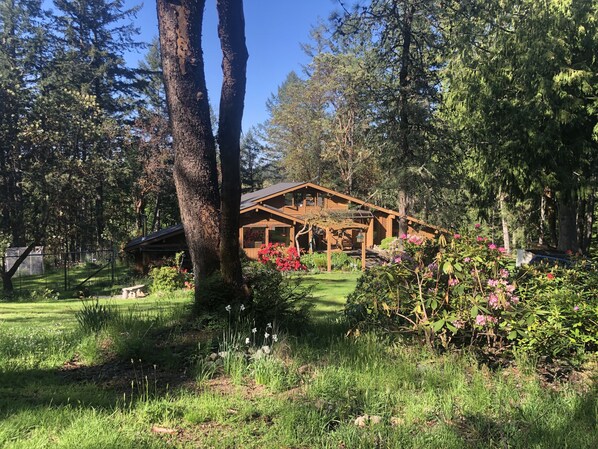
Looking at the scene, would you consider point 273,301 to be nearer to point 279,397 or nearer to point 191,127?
point 279,397

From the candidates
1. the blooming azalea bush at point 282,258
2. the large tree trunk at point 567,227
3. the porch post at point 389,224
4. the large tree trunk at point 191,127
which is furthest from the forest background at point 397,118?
the porch post at point 389,224

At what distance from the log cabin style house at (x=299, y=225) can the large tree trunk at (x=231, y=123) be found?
1814cm

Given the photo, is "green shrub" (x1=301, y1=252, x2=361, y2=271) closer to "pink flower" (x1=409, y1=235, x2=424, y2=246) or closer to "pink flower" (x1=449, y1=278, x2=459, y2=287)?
"pink flower" (x1=409, y1=235, x2=424, y2=246)

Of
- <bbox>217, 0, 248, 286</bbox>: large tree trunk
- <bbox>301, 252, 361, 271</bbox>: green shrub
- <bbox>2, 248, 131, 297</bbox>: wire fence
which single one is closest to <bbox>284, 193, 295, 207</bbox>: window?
<bbox>301, 252, 361, 271</bbox>: green shrub

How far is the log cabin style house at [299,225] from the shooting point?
78.3 feet

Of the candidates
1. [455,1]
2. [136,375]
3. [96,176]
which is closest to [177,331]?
[136,375]

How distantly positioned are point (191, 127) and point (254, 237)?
75.6 feet

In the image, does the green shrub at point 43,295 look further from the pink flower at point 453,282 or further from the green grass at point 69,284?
the pink flower at point 453,282

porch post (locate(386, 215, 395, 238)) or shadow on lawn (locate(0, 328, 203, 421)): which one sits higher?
porch post (locate(386, 215, 395, 238))

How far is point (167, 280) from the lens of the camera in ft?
53.8

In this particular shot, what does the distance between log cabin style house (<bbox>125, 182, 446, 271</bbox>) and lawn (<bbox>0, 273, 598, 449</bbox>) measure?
61.5 ft

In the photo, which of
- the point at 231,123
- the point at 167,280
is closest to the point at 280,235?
the point at 167,280

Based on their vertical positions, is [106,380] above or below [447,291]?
below

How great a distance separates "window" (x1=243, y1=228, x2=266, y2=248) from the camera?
2739 centimetres
